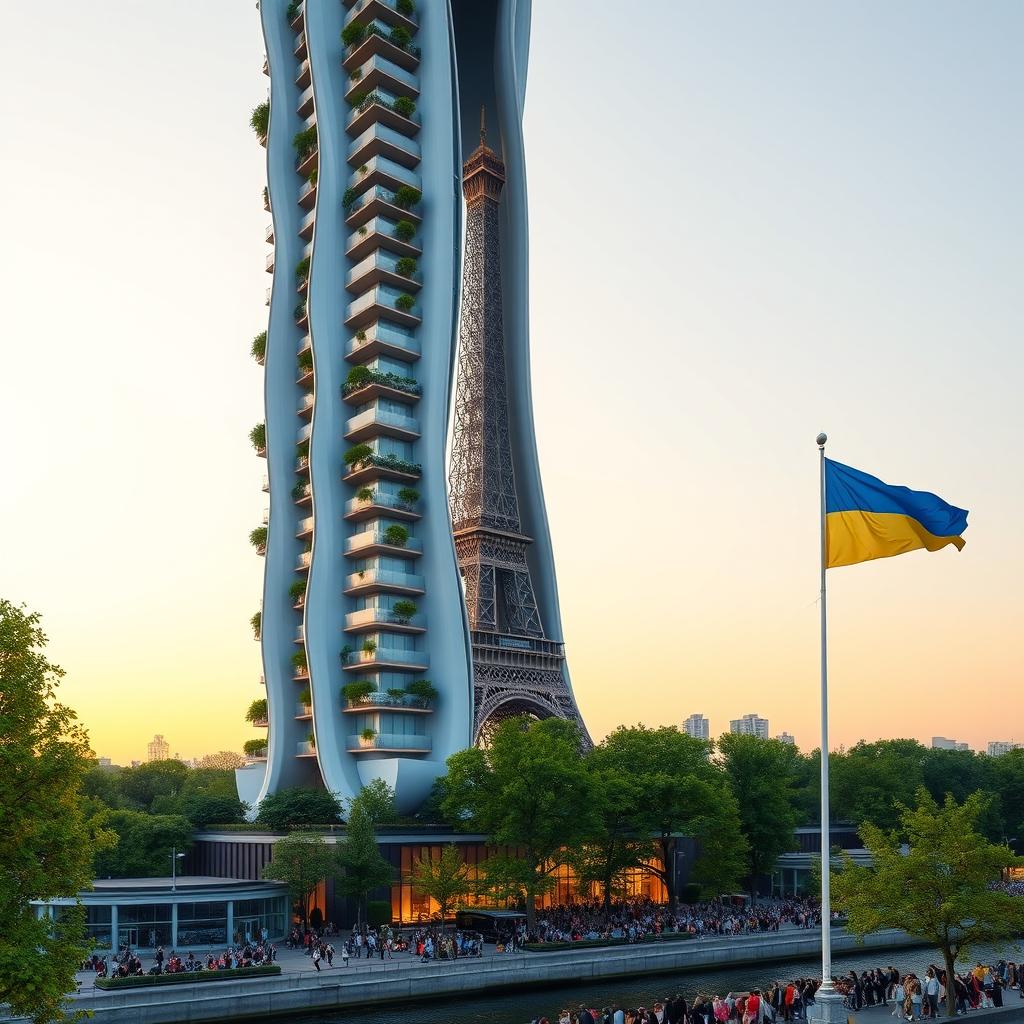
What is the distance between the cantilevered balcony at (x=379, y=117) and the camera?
316 ft

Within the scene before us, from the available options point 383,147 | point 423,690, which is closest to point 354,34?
point 383,147

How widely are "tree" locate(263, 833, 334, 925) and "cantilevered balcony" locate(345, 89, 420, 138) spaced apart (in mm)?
60371

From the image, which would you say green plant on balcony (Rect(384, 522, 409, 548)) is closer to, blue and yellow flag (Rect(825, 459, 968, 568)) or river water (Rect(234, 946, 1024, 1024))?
river water (Rect(234, 946, 1024, 1024))

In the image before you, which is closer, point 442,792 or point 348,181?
point 442,792

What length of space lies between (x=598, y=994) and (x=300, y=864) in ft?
73.7

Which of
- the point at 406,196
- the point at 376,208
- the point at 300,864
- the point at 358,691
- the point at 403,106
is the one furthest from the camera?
the point at 403,106

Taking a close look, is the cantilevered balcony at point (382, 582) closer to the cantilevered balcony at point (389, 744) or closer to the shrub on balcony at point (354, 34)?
the cantilevered balcony at point (389, 744)

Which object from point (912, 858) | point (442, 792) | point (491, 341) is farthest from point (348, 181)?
point (912, 858)

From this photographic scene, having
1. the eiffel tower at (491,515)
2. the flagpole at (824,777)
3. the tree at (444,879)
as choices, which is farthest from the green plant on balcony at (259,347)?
the flagpole at (824,777)

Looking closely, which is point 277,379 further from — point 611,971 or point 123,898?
point 611,971

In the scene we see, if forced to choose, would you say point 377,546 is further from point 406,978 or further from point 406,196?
point 406,978

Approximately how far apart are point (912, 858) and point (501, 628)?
7184 centimetres

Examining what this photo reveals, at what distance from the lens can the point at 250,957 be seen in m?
55.1

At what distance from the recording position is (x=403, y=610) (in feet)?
293
